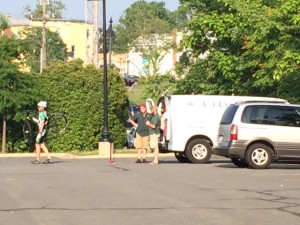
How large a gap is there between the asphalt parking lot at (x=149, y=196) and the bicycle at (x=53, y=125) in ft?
41.7

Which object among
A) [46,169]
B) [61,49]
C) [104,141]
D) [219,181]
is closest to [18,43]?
[104,141]

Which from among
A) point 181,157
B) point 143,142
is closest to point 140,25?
point 181,157

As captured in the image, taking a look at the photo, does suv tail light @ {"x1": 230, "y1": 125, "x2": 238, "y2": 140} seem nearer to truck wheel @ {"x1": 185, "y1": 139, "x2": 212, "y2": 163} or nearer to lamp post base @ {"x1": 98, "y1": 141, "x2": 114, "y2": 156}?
truck wheel @ {"x1": 185, "y1": 139, "x2": 212, "y2": 163}

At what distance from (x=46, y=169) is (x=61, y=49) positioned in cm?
6981

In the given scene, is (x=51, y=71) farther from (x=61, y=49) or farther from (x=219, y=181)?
(x=61, y=49)

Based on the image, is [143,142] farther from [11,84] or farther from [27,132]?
[11,84]

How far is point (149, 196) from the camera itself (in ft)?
46.9

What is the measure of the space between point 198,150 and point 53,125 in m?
11.8

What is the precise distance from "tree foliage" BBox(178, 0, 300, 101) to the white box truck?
2.80m

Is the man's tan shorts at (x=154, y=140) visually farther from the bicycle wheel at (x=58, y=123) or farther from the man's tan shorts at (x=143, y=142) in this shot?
the bicycle wheel at (x=58, y=123)

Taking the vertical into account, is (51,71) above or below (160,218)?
above

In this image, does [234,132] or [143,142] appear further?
[143,142]

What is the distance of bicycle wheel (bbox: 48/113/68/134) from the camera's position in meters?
35.1

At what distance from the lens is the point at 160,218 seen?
1148 centimetres
